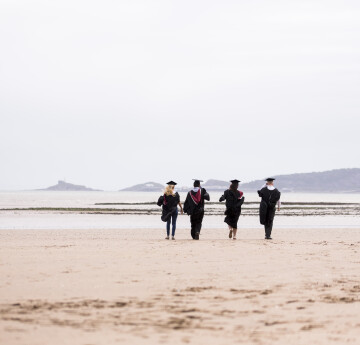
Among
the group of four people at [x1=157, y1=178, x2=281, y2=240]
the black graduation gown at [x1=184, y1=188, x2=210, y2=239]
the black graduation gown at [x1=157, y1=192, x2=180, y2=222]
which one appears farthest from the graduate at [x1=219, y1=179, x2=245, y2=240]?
the black graduation gown at [x1=157, y1=192, x2=180, y2=222]

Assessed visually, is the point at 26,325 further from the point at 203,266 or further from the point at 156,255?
the point at 156,255

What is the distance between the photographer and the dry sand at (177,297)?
7.53 meters

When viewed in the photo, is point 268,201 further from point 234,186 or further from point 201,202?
point 201,202

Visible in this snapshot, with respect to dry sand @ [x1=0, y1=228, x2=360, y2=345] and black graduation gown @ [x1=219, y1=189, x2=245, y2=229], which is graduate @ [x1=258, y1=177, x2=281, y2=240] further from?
dry sand @ [x1=0, y1=228, x2=360, y2=345]

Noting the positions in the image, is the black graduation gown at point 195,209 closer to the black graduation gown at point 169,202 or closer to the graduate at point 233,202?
the black graduation gown at point 169,202

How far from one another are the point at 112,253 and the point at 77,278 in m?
4.62

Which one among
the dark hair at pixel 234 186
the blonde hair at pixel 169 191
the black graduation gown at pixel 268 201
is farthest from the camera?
the dark hair at pixel 234 186

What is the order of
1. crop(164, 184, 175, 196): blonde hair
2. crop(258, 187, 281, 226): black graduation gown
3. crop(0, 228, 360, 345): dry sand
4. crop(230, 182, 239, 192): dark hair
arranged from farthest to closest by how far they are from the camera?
crop(230, 182, 239, 192): dark hair
crop(258, 187, 281, 226): black graduation gown
crop(164, 184, 175, 196): blonde hair
crop(0, 228, 360, 345): dry sand

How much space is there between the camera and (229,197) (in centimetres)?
2217

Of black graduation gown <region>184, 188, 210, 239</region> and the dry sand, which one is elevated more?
black graduation gown <region>184, 188, 210, 239</region>

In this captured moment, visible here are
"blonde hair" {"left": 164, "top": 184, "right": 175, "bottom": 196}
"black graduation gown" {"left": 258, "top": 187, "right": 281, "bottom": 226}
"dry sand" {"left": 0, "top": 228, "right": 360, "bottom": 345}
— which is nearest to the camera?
"dry sand" {"left": 0, "top": 228, "right": 360, "bottom": 345}

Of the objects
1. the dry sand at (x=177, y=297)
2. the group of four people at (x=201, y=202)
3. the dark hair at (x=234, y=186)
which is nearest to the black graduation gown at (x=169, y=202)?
the group of four people at (x=201, y=202)

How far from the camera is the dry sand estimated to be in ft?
24.7

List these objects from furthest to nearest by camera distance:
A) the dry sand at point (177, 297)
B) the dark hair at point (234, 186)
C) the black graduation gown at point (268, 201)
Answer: the dark hair at point (234, 186), the black graduation gown at point (268, 201), the dry sand at point (177, 297)
